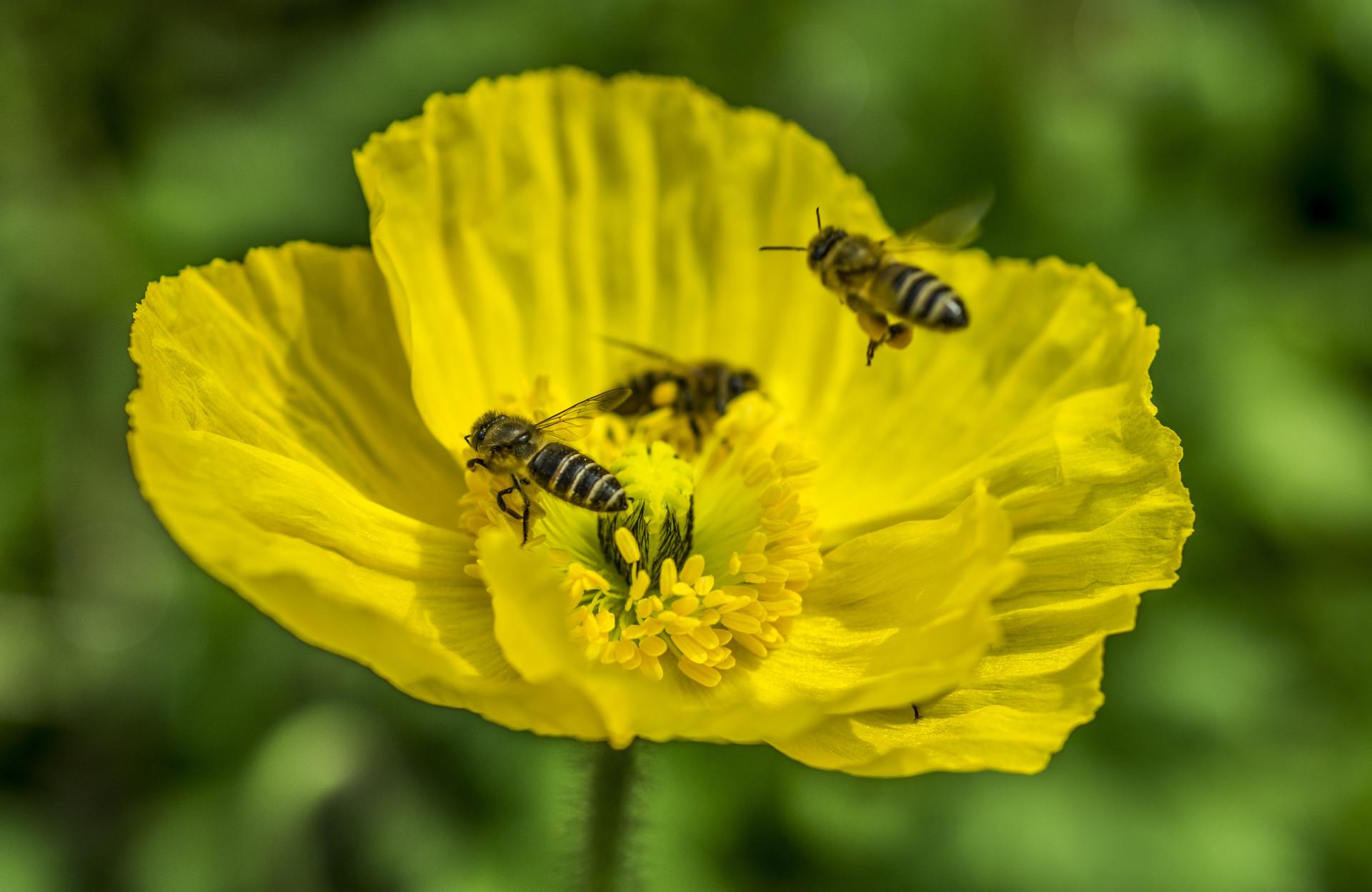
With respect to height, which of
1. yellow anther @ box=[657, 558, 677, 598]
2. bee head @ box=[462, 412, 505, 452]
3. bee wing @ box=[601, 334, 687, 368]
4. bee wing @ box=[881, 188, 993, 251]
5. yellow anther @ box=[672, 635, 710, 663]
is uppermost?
bee wing @ box=[881, 188, 993, 251]

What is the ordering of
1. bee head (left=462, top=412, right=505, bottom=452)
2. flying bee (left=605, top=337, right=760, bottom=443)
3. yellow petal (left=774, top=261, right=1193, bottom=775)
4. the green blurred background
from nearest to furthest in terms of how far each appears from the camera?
yellow petal (left=774, top=261, right=1193, bottom=775) → bee head (left=462, top=412, right=505, bottom=452) → flying bee (left=605, top=337, right=760, bottom=443) → the green blurred background

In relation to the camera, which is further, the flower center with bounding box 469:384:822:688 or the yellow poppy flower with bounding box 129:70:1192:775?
the flower center with bounding box 469:384:822:688

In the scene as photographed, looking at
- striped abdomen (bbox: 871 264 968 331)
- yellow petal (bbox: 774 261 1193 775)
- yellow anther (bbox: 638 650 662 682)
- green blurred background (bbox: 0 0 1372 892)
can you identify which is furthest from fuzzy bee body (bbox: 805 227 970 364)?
green blurred background (bbox: 0 0 1372 892)

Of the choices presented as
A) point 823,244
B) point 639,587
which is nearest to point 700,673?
point 639,587

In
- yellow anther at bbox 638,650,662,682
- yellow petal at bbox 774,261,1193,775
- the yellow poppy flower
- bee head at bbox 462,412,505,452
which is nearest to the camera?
the yellow poppy flower

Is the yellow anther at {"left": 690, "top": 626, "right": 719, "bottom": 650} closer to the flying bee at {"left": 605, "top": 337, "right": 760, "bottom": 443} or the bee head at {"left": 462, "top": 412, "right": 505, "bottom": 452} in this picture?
the bee head at {"left": 462, "top": 412, "right": 505, "bottom": 452}

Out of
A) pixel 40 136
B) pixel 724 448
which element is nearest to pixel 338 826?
pixel 724 448

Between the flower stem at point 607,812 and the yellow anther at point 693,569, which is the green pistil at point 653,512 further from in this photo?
the flower stem at point 607,812
